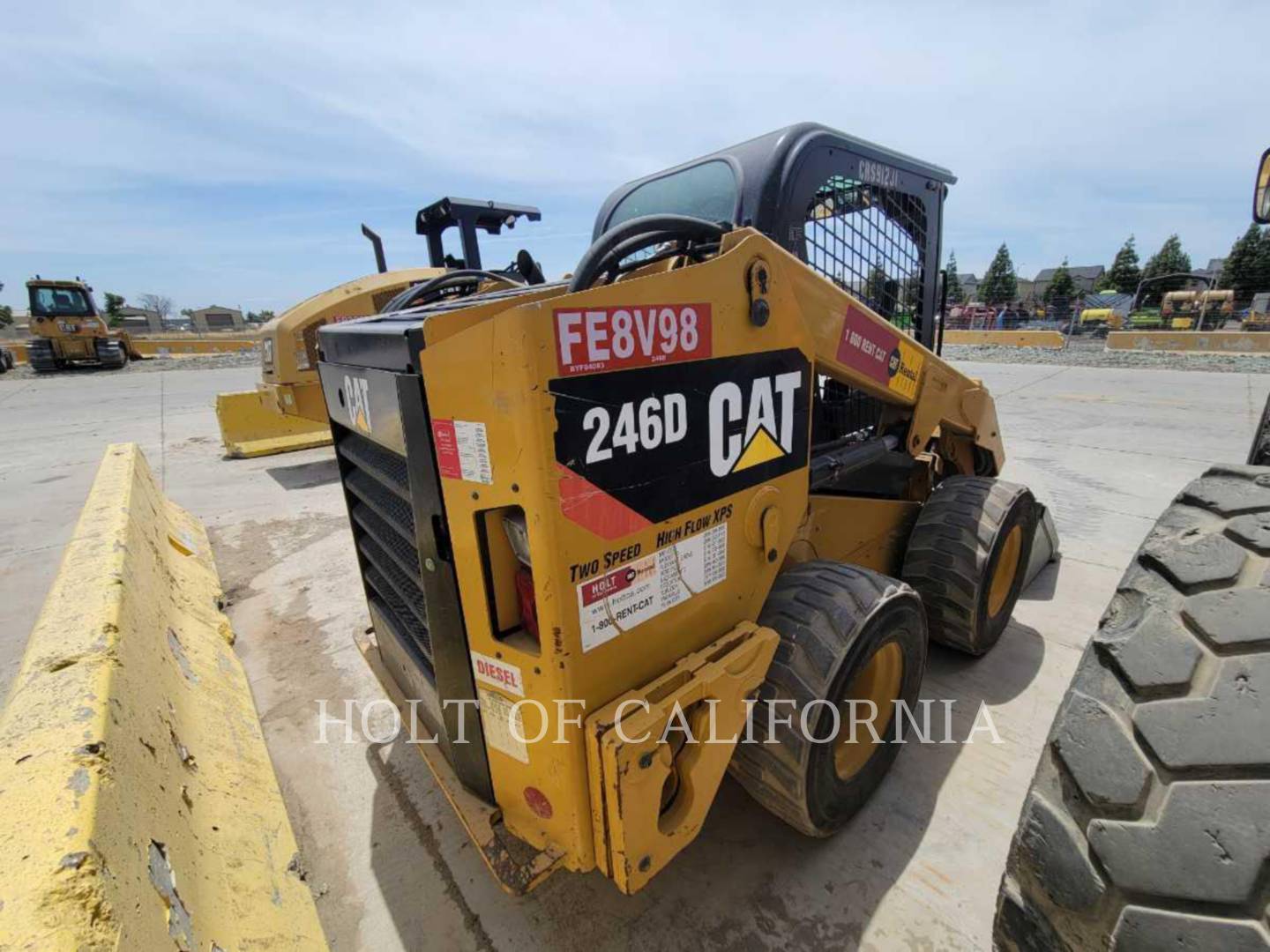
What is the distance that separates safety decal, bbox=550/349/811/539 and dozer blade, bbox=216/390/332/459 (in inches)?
284

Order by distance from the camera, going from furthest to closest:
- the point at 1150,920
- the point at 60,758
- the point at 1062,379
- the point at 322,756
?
the point at 1062,379 → the point at 322,756 → the point at 60,758 → the point at 1150,920

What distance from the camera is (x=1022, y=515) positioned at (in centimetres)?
298

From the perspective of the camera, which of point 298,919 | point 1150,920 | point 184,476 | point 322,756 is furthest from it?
point 184,476

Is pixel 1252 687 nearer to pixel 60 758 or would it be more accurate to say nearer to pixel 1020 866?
pixel 1020 866

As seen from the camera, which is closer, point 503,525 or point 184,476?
point 503,525

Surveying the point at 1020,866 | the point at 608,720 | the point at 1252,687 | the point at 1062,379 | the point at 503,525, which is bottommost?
the point at 1062,379

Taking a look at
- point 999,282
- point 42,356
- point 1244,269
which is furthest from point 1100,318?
point 42,356

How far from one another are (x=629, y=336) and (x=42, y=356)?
26990 mm

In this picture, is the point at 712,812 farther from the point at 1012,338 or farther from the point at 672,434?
the point at 1012,338

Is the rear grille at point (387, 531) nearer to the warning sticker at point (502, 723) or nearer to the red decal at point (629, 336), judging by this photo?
the warning sticker at point (502, 723)

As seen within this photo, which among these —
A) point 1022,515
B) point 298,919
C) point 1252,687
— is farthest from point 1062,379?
point 298,919

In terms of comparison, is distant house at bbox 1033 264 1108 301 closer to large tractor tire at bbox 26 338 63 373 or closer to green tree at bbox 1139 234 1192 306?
green tree at bbox 1139 234 1192 306

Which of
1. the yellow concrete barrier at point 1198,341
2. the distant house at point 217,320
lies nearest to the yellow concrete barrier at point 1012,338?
the yellow concrete barrier at point 1198,341

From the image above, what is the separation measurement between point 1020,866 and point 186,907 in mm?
1790
